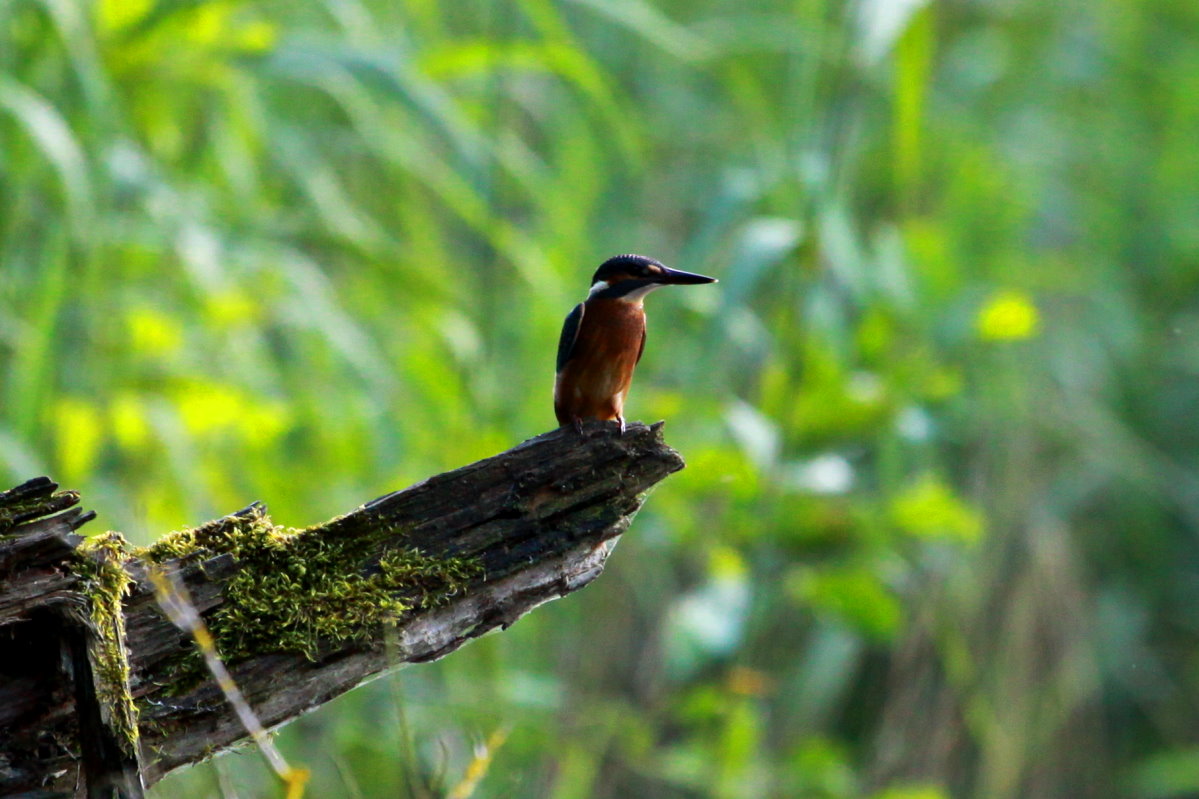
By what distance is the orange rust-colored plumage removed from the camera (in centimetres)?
272

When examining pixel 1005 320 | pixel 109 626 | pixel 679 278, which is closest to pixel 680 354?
pixel 1005 320

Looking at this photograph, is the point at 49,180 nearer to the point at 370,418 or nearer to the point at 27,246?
the point at 27,246

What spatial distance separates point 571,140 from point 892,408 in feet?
5.52

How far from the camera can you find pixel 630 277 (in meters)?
2.80

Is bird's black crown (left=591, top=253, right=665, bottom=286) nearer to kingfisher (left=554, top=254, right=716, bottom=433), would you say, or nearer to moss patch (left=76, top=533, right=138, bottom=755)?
kingfisher (left=554, top=254, right=716, bottom=433)

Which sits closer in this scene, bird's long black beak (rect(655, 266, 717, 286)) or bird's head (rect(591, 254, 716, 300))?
bird's long black beak (rect(655, 266, 717, 286))

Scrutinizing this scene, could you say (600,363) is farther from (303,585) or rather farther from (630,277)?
(303,585)

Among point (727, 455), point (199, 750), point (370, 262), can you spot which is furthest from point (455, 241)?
point (199, 750)

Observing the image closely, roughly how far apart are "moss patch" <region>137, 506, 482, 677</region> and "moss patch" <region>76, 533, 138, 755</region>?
88 mm

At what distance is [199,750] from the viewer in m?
1.63

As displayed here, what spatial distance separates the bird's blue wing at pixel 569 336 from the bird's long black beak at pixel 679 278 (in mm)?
184

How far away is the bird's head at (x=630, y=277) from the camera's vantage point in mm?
2758

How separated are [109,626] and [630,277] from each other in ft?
4.85

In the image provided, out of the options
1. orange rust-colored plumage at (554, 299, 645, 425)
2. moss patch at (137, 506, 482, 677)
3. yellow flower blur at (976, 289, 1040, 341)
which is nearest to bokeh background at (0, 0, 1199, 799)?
yellow flower blur at (976, 289, 1040, 341)
